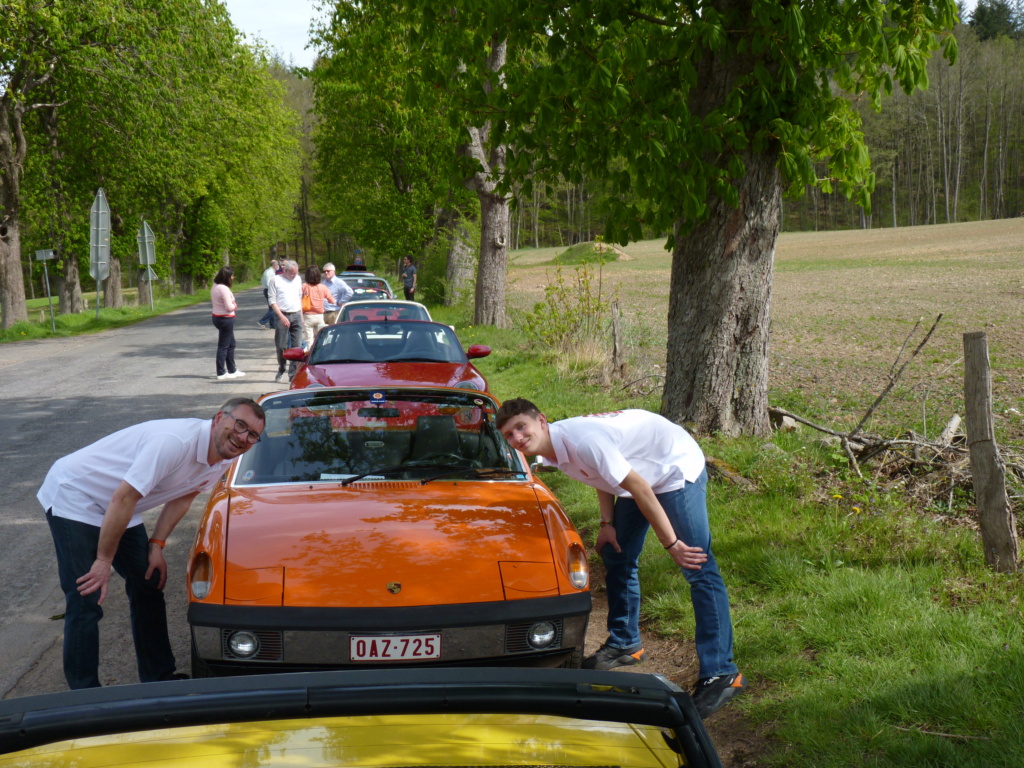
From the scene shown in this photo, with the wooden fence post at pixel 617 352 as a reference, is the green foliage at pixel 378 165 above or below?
above

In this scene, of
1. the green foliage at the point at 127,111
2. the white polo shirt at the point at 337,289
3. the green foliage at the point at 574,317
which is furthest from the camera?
the green foliage at the point at 127,111

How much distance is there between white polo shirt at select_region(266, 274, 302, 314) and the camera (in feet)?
48.9

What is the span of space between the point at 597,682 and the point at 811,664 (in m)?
3.02

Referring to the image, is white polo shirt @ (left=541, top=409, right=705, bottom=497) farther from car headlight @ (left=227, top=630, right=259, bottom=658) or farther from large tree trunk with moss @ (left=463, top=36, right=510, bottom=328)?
large tree trunk with moss @ (left=463, top=36, right=510, bottom=328)

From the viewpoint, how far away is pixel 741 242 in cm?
772

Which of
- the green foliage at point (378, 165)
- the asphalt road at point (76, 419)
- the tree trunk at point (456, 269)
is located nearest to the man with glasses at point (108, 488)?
the asphalt road at point (76, 419)

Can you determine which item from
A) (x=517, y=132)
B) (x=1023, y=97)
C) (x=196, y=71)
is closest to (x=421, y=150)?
(x=196, y=71)

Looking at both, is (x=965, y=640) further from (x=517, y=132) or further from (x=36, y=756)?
(x=517, y=132)

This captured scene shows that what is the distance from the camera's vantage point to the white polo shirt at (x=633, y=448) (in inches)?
161

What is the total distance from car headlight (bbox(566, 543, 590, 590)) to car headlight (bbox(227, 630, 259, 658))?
1.43 m

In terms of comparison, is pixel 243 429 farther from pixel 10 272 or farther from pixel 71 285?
pixel 71 285

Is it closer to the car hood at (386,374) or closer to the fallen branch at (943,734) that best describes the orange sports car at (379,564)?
the fallen branch at (943,734)

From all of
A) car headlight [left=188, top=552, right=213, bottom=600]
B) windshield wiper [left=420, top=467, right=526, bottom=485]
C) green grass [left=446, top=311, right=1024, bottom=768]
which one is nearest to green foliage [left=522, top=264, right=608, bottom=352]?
green grass [left=446, top=311, right=1024, bottom=768]

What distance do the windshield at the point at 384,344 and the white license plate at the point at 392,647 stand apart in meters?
6.02
